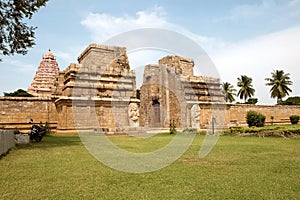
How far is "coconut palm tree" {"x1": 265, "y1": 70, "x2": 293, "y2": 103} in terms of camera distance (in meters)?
43.4

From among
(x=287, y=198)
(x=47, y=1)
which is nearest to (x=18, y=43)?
(x=47, y=1)

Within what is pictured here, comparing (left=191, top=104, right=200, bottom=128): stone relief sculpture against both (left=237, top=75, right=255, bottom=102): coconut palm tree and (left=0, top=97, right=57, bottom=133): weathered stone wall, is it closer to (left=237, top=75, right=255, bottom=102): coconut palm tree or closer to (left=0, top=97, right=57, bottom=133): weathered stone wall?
(left=0, top=97, right=57, bottom=133): weathered stone wall

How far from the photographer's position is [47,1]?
9.00 metres

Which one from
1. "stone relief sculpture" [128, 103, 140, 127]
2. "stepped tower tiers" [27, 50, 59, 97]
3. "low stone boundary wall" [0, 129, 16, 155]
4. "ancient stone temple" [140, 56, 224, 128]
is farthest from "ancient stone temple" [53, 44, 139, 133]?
"stepped tower tiers" [27, 50, 59, 97]

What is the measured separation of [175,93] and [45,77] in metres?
17.7

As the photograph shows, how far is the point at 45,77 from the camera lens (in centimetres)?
3209

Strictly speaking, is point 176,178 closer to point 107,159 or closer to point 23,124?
point 107,159

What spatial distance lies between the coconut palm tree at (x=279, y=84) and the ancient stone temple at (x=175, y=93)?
25.1 m

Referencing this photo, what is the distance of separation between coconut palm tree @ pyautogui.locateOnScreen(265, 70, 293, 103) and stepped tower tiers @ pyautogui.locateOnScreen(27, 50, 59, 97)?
114 feet

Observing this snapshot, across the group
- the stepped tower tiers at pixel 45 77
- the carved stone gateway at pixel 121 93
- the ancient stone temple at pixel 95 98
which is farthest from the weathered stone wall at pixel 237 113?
the stepped tower tiers at pixel 45 77

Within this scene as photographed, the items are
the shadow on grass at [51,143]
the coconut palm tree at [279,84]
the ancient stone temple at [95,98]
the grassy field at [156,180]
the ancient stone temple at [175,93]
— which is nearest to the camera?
the grassy field at [156,180]

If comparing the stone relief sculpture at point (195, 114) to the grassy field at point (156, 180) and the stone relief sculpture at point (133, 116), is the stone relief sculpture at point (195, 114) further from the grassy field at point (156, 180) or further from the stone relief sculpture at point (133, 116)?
the grassy field at point (156, 180)

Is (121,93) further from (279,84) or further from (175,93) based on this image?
(279,84)

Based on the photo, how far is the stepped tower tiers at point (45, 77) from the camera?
1181 inches
